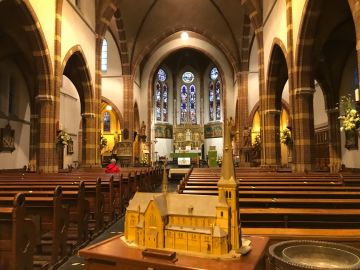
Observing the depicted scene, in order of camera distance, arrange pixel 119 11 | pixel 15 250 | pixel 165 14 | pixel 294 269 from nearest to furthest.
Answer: pixel 294 269, pixel 15 250, pixel 119 11, pixel 165 14

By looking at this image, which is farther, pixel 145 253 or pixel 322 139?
pixel 322 139

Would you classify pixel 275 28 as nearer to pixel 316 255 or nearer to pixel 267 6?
pixel 267 6

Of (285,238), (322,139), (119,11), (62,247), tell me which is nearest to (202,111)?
(119,11)

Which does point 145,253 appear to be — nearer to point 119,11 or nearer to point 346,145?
point 346,145

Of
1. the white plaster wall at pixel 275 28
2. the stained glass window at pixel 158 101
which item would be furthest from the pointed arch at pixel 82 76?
the stained glass window at pixel 158 101

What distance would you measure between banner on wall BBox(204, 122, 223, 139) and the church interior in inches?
4.4

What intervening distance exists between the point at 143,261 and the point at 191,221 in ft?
1.01

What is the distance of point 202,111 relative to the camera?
109 feet

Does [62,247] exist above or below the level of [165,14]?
below

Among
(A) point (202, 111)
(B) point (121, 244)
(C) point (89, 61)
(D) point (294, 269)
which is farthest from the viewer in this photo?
(A) point (202, 111)

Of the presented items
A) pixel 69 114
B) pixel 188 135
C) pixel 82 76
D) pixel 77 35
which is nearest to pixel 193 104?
pixel 188 135

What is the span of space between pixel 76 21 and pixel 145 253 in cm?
1451

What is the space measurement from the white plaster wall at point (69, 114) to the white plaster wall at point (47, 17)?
25.9 feet

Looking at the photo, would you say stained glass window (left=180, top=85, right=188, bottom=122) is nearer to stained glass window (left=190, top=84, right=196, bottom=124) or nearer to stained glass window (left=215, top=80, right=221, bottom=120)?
stained glass window (left=190, top=84, right=196, bottom=124)
